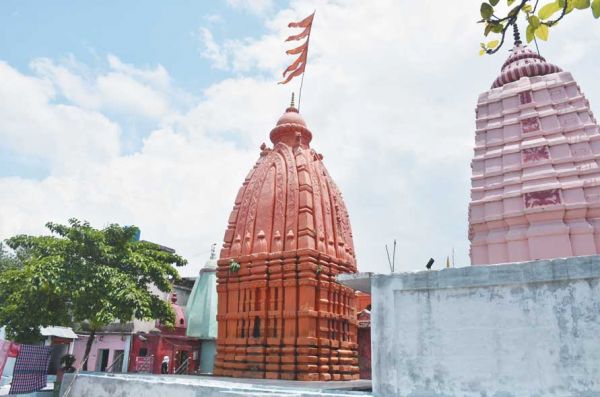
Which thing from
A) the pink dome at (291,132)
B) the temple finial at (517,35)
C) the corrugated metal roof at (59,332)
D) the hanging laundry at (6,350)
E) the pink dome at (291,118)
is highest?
the temple finial at (517,35)

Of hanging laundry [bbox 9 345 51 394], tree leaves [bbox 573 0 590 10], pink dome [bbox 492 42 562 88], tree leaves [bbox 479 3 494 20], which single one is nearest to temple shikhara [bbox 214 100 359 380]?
hanging laundry [bbox 9 345 51 394]

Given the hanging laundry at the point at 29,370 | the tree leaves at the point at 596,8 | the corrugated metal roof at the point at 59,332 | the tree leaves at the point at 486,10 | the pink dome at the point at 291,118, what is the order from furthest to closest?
1. the corrugated metal roof at the point at 59,332
2. the pink dome at the point at 291,118
3. the hanging laundry at the point at 29,370
4. the tree leaves at the point at 486,10
5. the tree leaves at the point at 596,8

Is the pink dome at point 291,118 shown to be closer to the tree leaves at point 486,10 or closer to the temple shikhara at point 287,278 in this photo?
the temple shikhara at point 287,278

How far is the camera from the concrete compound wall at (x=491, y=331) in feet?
22.2

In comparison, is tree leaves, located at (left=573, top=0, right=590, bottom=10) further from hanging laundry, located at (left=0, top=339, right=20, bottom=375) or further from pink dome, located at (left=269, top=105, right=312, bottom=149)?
hanging laundry, located at (left=0, top=339, right=20, bottom=375)

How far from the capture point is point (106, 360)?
26.0 metres

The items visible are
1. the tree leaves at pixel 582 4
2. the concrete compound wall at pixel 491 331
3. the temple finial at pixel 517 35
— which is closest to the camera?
the tree leaves at pixel 582 4

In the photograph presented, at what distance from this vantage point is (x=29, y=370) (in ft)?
49.3

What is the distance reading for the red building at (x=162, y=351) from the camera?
71.5ft

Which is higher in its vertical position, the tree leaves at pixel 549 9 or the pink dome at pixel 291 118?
the pink dome at pixel 291 118

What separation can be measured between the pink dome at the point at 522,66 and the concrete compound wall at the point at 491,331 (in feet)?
43.6

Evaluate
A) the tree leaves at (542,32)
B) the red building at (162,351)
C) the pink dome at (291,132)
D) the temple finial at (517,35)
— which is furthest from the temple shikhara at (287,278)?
the tree leaves at (542,32)

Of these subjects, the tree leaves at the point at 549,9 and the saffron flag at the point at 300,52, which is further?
the saffron flag at the point at 300,52

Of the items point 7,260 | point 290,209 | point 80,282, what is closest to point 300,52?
point 290,209
